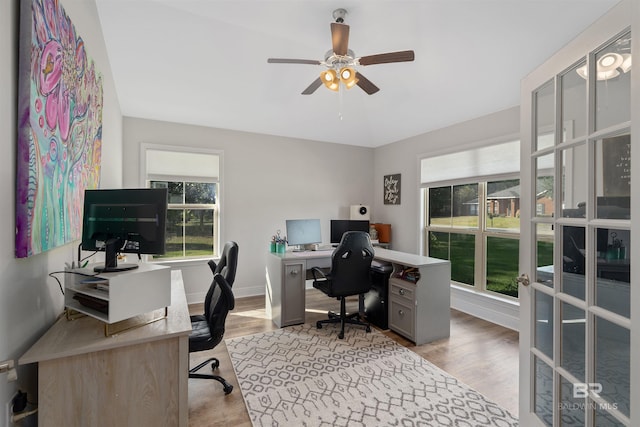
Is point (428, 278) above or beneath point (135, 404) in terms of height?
above

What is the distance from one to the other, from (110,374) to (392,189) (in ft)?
14.0

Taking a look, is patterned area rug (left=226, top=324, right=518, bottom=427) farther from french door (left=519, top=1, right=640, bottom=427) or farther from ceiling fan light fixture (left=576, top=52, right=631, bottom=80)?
ceiling fan light fixture (left=576, top=52, right=631, bottom=80)

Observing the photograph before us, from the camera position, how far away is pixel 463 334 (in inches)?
119

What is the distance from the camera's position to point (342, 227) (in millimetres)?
4402

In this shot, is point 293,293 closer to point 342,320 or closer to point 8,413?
point 342,320

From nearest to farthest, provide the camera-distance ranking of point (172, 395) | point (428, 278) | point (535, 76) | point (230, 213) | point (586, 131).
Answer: point (586, 131)
point (172, 395)
point (535, 76)
point (428, 278)
point (230, 213)

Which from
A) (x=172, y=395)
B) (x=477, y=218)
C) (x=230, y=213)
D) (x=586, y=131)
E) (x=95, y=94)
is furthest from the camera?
(x=230, y=213)

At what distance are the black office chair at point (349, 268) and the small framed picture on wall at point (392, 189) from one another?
199 cm

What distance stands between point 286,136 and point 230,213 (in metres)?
1.48

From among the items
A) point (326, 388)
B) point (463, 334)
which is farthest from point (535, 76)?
point (463, 334)

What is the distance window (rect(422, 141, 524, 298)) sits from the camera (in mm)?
3291

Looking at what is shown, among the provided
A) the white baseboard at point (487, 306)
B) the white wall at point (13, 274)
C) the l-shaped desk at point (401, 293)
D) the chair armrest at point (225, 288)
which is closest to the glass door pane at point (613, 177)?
the l-shaped desk at point (401, 293)

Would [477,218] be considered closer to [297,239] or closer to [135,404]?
[297,239]

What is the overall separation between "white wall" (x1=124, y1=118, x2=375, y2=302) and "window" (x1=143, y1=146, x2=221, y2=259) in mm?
126
